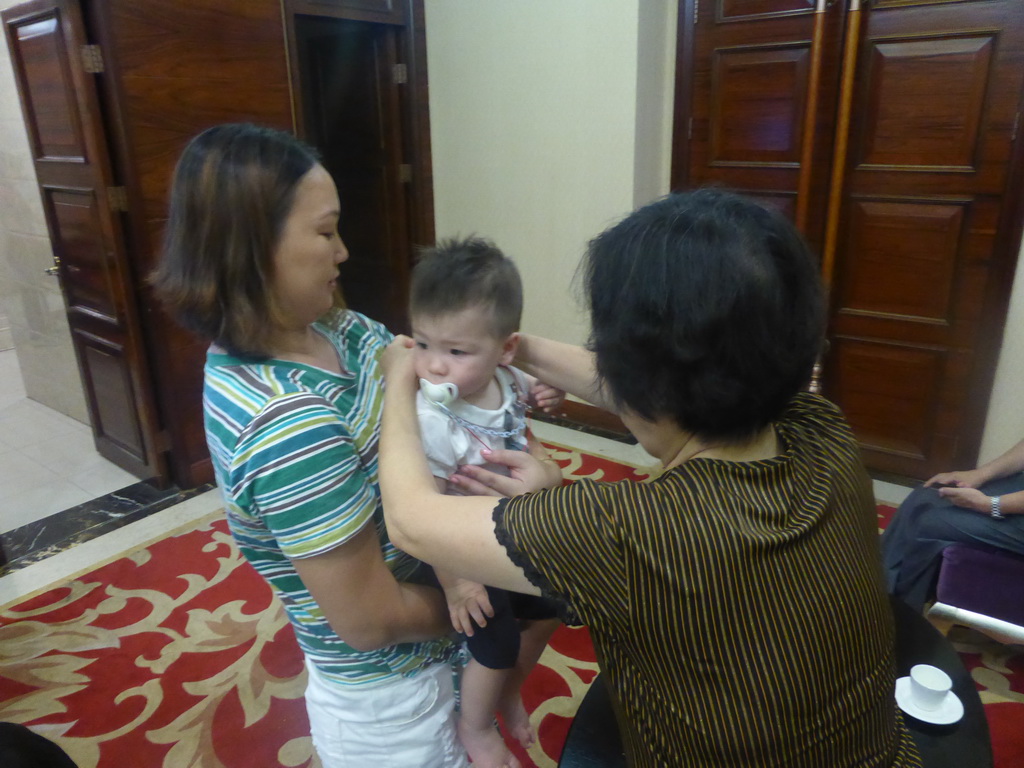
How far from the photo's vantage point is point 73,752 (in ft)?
5.99

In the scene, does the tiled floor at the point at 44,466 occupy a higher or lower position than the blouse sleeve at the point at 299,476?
lower

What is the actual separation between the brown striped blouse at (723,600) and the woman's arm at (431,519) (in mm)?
28

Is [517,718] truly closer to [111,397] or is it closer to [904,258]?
[904,258]

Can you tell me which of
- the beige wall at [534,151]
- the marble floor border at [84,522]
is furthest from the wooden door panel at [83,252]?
the marble floor border at [84,522]

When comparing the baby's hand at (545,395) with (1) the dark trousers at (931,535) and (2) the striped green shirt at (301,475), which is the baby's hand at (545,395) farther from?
(1) the dark trousers at (931,535)

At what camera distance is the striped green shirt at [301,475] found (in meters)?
0.80

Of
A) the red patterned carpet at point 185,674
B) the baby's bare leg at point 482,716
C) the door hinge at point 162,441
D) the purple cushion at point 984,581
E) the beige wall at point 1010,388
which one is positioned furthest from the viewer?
the door hinge at point 162,441

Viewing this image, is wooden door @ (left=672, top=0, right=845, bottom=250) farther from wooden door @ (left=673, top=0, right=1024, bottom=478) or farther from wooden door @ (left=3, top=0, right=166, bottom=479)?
wooden door @ (left=3, top=0, right=166, bottom=479)

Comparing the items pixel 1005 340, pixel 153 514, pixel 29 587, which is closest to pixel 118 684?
pixel 29 587

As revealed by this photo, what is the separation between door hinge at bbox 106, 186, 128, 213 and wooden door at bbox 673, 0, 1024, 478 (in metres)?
2.35

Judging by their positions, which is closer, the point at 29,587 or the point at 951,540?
the point at 951,540

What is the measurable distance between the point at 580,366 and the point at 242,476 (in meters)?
0.66

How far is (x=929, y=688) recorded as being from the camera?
1.11 metres

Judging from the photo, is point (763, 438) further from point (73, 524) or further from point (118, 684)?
point (73, 524)
